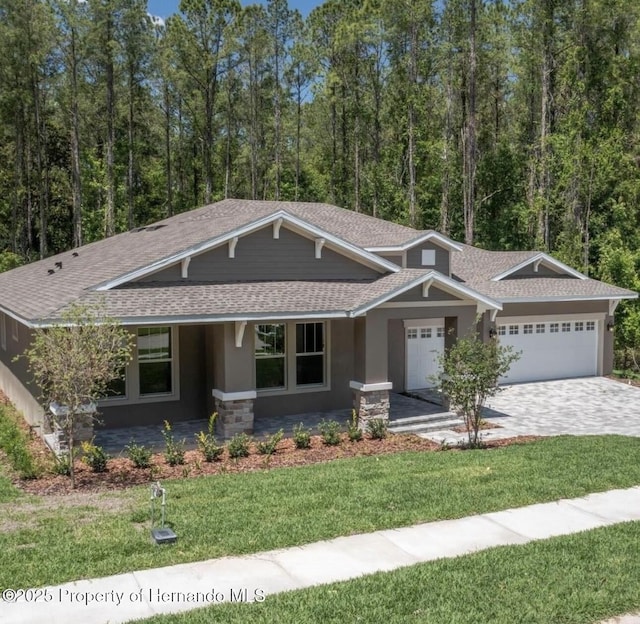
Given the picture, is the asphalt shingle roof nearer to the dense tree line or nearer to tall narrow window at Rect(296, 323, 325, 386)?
tall narrow window at Rect(296, 323, 325, 386)

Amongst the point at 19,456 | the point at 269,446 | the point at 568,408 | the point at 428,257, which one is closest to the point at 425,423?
the point at 269,446

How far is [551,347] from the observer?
21375 millimetres

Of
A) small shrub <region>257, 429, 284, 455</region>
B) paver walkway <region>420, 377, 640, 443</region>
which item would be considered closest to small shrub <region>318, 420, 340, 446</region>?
small shrub <region>257, 429, 284, 455</region>

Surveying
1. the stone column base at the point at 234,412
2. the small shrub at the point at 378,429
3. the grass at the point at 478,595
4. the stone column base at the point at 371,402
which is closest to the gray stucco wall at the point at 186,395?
the stone column base at the point at 234,412

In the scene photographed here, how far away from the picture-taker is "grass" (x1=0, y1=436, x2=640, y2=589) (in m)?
6.64

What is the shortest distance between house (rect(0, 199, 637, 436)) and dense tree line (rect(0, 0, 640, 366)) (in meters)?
15.2

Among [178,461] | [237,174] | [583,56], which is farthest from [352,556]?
[237,174]

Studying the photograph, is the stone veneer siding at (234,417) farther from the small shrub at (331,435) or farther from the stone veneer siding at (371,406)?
the stone veneer siding at (371,406)

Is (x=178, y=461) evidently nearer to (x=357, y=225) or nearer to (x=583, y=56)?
(x=357, y=225)

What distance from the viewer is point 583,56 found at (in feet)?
101

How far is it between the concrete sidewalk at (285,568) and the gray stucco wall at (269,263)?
322 inches

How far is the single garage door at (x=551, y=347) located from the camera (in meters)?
20.8

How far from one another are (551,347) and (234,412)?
1260cm

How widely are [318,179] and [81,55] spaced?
52.9 ft
